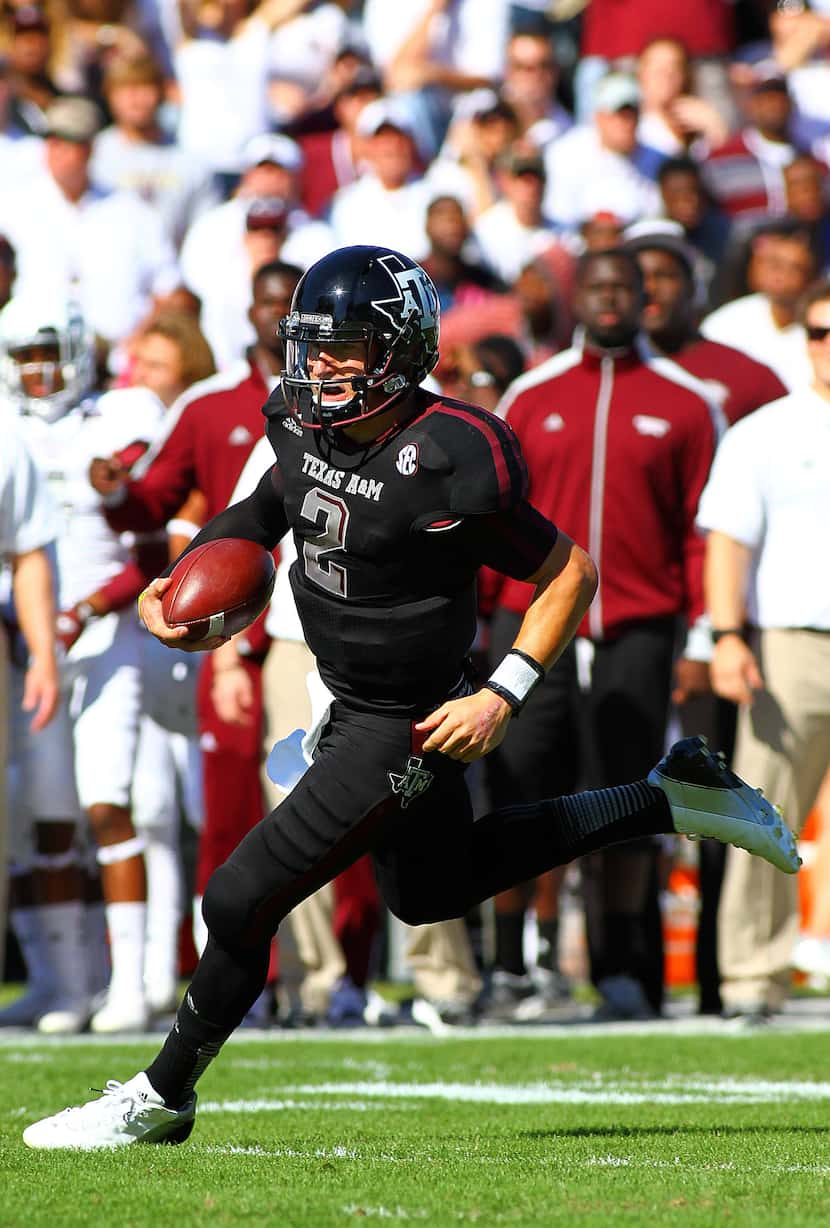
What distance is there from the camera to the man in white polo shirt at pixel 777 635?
7301 mm

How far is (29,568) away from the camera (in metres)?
7.06

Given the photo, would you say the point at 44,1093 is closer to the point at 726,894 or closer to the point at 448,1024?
the point at 448,1024

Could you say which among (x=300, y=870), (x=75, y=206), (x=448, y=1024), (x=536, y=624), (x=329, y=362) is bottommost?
(x=448, y=1024)

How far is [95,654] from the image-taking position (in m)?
7.64

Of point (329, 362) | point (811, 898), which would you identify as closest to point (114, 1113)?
point (329, 362)

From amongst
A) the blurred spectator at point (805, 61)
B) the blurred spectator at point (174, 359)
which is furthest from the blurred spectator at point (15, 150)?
the blurred spectator at point (805, 61)

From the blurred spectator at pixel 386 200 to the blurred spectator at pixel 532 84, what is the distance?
121cm

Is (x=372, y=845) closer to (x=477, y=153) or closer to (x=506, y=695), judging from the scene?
(x=506, y=695)

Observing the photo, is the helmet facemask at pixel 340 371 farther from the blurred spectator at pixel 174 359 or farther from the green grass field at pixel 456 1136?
the blurred spectator at pixel 174 359

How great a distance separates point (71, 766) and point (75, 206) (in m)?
4.94

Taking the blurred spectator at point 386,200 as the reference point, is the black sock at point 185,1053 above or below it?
below

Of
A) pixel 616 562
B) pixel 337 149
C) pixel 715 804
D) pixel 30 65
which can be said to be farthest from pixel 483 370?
pixel 30 65

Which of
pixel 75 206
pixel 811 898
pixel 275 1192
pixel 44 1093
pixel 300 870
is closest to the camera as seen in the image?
pixel 275 1192

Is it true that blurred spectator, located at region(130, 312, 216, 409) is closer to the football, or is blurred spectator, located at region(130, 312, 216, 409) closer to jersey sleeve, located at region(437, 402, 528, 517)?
the football
